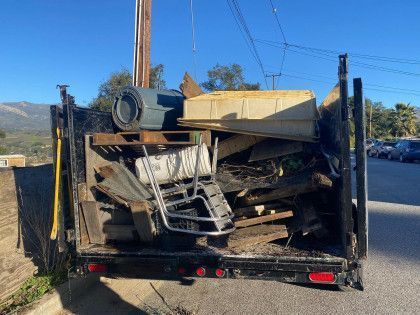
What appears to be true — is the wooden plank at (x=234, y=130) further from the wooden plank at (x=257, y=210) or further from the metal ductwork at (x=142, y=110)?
the wooden plank at (x=257, y=210)

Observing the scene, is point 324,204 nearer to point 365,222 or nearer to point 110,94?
point 365,222

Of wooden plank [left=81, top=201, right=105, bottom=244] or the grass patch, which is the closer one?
wooden plank [left=81, top=201, right=105, bottom=244]

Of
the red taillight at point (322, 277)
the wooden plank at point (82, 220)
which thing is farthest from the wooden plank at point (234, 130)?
the red taillight at point (322, 277)

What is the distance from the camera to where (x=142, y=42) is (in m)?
10.4

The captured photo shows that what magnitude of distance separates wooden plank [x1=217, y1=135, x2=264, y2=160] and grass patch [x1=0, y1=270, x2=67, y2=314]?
7.48ft

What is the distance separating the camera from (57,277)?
4.86 metres

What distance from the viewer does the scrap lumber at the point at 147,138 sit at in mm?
4277

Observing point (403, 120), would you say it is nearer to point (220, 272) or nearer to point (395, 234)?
point (395, 234)

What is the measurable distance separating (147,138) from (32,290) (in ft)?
6.89

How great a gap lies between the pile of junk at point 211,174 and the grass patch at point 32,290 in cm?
93

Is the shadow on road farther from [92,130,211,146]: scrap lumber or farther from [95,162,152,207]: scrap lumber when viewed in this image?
[95,162,152,207]: scrap lumber

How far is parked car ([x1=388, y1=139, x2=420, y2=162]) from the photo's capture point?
2970cm

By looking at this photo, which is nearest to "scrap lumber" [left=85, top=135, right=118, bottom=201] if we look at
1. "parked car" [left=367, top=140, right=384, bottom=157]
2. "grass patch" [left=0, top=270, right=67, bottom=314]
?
"grass patch" [left=0, top=270, right=67, bottom=314]

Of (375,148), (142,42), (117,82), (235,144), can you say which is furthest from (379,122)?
(235,144)
